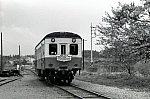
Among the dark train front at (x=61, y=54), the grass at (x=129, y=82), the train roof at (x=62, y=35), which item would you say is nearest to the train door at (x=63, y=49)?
the dark train front at (x=61, y=54)

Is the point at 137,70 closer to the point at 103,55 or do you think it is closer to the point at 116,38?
the point at 103,55

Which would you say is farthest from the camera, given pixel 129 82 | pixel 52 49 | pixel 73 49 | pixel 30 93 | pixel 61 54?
pixel 129 82

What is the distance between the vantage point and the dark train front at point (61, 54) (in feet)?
66.0

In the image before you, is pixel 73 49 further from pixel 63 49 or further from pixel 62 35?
pixel 62 35

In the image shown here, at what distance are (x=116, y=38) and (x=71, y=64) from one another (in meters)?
4.26

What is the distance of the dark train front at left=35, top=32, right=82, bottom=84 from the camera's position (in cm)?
2012

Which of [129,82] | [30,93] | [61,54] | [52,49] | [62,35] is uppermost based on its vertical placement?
[62,35]

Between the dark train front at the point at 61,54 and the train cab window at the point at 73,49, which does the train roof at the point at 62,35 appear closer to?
the dark train front at the point at 61,54

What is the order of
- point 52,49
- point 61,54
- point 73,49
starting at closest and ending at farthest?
1. point 61,54
2. point 52,49
3. point 73,49

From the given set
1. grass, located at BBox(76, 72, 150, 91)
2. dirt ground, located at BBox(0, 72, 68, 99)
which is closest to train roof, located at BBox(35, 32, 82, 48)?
dirt ground, located at BBox(0, 72, 68, 99)

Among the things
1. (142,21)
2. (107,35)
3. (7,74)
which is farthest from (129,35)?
(7,74)

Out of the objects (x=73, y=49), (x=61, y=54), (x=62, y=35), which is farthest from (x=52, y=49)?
(x=73, y=49)

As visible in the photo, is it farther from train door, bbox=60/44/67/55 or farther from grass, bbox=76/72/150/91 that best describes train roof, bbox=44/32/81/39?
grass, bbox=76/72/150/91

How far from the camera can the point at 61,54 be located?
20250 mm
